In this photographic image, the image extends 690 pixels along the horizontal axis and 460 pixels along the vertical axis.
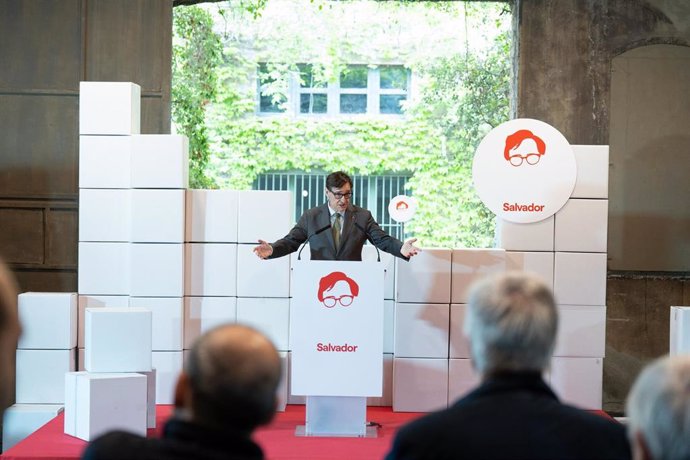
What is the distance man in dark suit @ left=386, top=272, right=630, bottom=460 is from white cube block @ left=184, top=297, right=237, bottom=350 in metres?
4.72

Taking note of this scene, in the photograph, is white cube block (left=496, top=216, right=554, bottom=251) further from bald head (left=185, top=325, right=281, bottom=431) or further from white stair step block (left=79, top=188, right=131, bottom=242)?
bald head (left=185, top=325, right=281, bottom=431)

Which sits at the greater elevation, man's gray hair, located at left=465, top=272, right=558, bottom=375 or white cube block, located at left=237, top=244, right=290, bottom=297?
man's gray hair, located at left=465, top=272, right=558, bottom=375

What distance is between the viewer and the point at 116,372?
5.58 m

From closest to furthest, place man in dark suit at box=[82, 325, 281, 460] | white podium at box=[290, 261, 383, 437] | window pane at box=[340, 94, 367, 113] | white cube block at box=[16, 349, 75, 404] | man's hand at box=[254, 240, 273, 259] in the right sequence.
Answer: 1. man in dark suit at box=[82, 325, 281, 460]
2. white podium at box=[290, 261, 383, 437]
3. man's hand at box=[254, 240, 273, 259]
4. white cube block at box=[16, 349, 75, 404]
5. window pane at box=[340, 94, 367, 113]

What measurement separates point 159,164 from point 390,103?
294 inches

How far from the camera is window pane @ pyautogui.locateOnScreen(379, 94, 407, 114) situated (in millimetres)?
13547

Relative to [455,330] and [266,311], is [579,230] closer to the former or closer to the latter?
[455,330]

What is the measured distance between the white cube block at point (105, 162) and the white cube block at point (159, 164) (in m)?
0.13

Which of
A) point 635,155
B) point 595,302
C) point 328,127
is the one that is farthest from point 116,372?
point 328,127

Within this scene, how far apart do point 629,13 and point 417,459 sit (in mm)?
6554

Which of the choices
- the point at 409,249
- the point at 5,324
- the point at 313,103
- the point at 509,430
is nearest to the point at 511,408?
the point at 509,430

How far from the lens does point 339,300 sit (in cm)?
541

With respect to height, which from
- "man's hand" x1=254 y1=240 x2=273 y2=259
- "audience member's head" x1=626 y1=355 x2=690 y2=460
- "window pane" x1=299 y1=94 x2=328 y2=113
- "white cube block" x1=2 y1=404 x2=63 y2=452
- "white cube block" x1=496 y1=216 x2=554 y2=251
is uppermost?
"window pane" x1=299 y1=94 x2=328 y2=113

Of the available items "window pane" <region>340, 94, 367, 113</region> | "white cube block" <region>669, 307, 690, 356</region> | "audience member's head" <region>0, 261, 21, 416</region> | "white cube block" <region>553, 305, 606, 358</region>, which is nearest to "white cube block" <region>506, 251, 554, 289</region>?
"white cube block" <region>553, 305, 606, 358</region>
